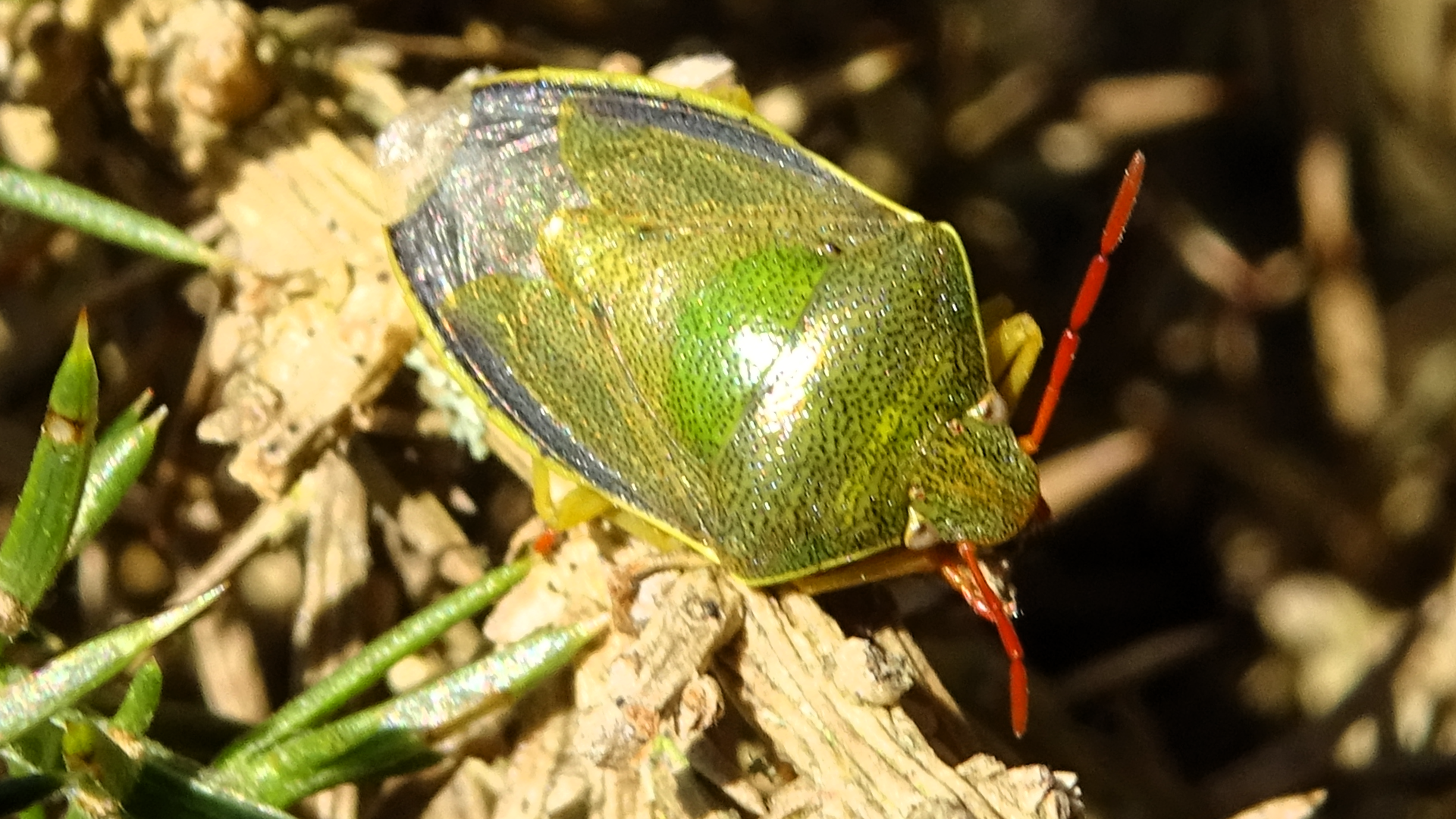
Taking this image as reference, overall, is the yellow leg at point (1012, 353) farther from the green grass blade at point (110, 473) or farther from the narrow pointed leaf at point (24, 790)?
the narrow pointed leaf at point (24, 790)

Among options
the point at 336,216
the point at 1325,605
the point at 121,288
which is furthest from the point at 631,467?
the point at 1325,605

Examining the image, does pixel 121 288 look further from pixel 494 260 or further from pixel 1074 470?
pixel 1074 470

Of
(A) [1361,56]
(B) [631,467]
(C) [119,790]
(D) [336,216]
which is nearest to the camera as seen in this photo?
(C) [119,790]

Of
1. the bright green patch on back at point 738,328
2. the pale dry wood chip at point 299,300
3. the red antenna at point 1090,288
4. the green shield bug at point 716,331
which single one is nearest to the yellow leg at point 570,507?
the green shield bug at point 716,331

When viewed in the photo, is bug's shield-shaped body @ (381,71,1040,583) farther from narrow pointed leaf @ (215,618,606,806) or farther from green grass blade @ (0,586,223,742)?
green grass blade @ (0,586,223,742)

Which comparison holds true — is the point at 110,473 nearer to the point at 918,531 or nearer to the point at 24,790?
the point at 24,790
